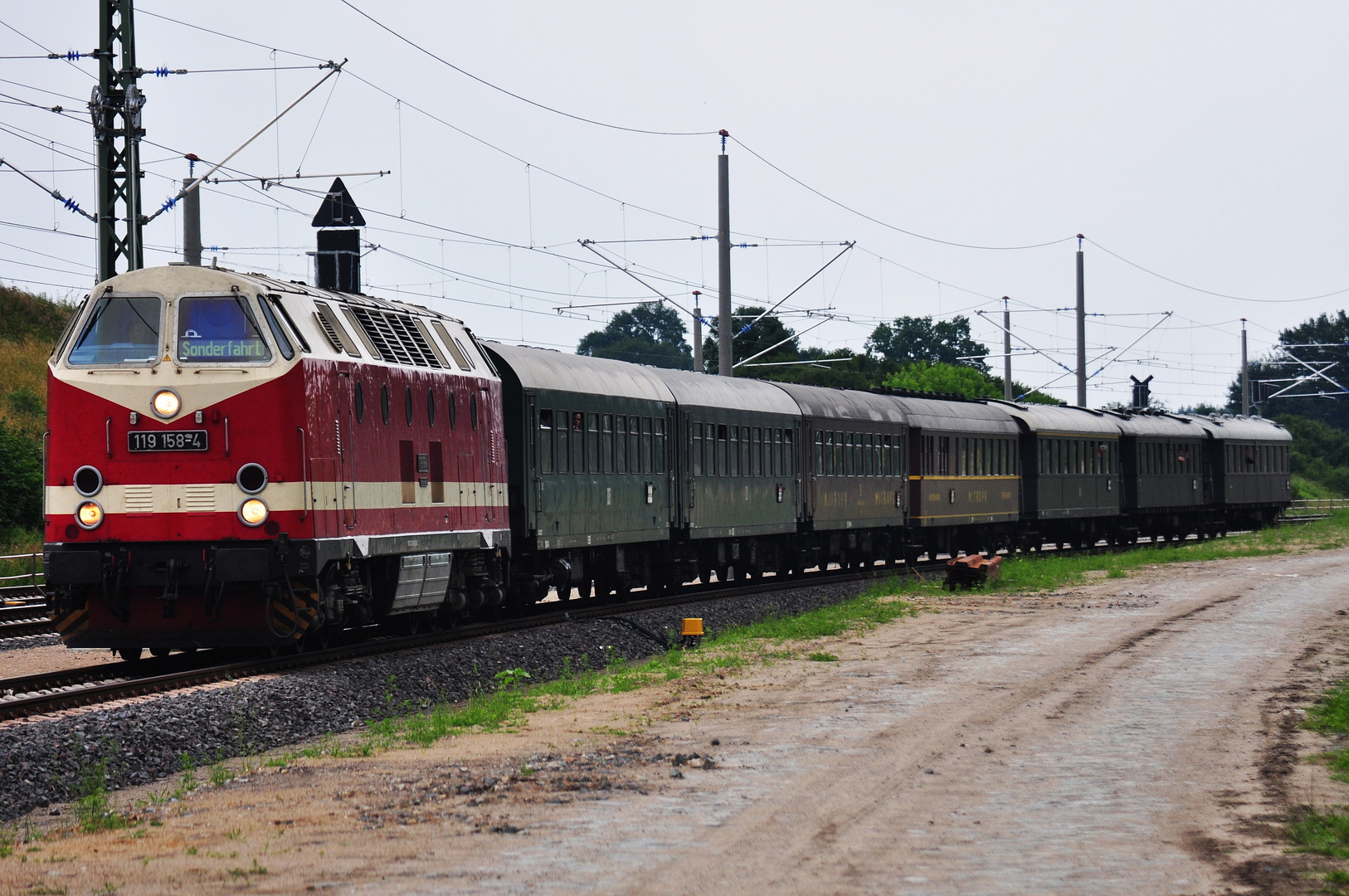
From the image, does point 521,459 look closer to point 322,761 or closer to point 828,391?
point 322,761

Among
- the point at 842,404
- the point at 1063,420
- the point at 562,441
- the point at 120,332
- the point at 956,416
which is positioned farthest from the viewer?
the point at 1063,420

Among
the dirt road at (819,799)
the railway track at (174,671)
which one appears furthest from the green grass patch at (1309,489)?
the dirt road at (819,799)

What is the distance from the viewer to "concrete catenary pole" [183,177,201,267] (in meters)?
26.2

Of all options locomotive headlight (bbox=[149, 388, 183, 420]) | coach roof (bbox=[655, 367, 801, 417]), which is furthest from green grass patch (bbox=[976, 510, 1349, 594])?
locomotive headlight (bbox=[149, 388, 183, 420])

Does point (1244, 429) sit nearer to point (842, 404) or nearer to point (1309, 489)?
point (842, 404)

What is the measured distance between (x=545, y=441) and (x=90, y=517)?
324 inches

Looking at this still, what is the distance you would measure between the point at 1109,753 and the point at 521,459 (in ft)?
37.9

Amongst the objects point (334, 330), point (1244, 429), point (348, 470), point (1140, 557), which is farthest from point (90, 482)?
point (1244, 429)

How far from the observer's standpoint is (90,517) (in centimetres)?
1573

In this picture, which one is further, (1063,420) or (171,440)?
(1063,420)

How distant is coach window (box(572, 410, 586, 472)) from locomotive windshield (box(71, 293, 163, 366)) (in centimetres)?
863

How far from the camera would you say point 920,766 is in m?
11.5

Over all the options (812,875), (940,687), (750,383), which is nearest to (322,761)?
(812,875)

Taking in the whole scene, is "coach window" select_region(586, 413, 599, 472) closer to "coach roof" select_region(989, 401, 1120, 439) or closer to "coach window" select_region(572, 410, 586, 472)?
"coach window" select_region(572, 410, 586, 472)
